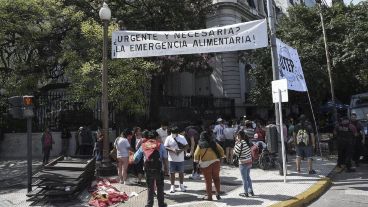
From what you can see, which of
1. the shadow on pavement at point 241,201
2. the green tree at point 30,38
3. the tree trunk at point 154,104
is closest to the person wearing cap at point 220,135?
the tree trunk at point 154,104

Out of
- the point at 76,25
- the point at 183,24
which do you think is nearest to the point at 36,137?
the point at 76,25

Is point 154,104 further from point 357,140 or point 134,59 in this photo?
point 357,140

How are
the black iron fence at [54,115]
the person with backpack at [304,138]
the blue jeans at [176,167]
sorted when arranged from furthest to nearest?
the black iron fence at [54,115], the person with backpack at [304,138], the blue jeans at [176,167]

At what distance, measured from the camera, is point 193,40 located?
12.6 m

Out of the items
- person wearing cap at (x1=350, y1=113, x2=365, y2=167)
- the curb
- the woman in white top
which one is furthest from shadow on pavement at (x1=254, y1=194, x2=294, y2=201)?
person wearing cap at (x1=350, y1=113, x2=365, y2=167)

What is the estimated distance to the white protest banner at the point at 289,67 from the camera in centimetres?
1336

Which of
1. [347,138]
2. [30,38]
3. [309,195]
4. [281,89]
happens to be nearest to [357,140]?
[347,138]

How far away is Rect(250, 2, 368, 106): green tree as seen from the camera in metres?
24.3

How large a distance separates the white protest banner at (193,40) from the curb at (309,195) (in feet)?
13.2

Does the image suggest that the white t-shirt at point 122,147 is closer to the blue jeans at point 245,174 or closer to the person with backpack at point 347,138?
the blue jeans at point 245,174

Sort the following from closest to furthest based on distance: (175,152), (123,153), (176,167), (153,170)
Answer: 1. (153,170)
2. (175,152)
3. (176,167)
4. (123,153)

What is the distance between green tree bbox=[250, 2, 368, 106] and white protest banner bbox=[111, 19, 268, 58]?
43.3ft

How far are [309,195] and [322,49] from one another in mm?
18585

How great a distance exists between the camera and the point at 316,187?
11.5m
